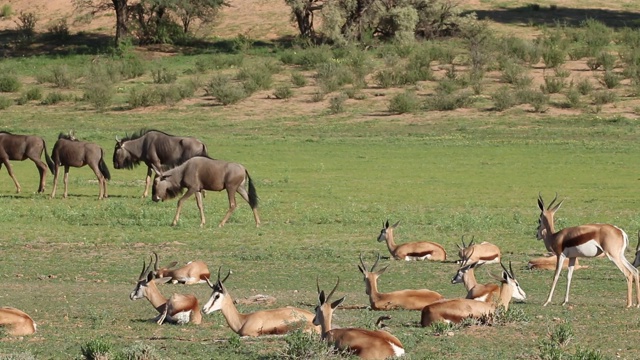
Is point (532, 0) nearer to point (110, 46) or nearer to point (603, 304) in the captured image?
point (110, 46)

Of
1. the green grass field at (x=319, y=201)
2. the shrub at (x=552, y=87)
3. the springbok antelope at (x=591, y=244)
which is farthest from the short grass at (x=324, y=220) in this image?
the shrub at (x=552, y=87)

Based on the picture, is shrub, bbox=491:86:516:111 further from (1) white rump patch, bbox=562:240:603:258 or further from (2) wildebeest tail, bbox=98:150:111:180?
(1) white rump patch, bbox=562:240:603:258

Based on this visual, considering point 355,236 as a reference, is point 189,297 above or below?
above

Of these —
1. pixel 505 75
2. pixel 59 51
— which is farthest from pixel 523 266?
pixel 59 51

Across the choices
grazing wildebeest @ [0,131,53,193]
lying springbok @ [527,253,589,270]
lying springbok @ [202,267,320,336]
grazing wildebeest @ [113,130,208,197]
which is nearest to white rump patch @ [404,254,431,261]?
lying springbok @ [527,253,589,270]

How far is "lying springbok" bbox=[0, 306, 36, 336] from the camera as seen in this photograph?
1071 cm

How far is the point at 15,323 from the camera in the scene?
423 inches

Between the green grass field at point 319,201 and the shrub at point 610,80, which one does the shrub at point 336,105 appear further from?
the shrub at point 610,80

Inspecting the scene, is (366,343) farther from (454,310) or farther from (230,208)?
(230,208)

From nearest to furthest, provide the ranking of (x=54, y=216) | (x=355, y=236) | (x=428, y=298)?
(x=428, y=298) < (x=355, y=236) < (x=54, y=216)

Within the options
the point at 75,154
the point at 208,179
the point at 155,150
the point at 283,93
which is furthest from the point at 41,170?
the point at 283,93

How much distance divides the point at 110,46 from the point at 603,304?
38.4m

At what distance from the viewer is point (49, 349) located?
1028 cm

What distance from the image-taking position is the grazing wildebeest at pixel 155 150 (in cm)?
2490
